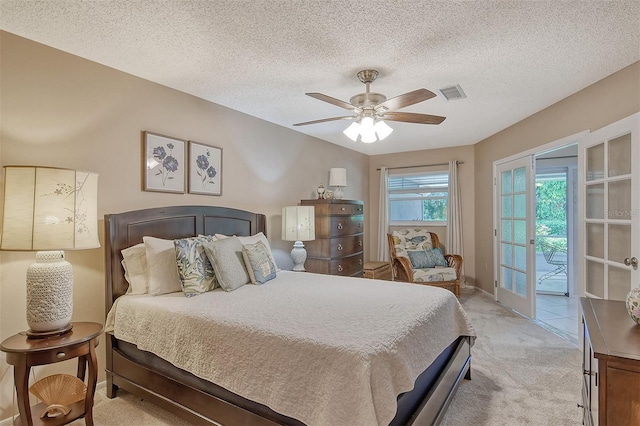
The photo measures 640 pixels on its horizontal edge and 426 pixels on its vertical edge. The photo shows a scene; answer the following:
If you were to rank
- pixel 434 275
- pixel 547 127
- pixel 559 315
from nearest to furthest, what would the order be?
pixel 547 127 → pixel 559 315 → pixel 434 275

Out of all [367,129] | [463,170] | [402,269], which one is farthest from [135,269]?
[463,170]

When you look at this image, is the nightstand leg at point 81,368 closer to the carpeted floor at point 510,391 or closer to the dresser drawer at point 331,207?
the carpeted floor at point 510,391

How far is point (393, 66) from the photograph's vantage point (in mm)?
2527

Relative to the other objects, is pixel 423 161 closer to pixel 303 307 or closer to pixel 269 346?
pixel 303 307

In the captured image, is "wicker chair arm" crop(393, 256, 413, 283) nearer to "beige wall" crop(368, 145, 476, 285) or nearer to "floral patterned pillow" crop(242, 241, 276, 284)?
"beige wall" crop(368, 145, 476, 285)

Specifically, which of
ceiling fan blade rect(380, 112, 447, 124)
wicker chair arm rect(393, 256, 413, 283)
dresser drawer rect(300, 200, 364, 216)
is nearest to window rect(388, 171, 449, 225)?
wicker chair arm rect(393, 256, 413, 283)

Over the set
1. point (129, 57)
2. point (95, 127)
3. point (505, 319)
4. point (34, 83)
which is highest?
point (129, 57)

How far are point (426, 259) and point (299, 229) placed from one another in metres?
2.20

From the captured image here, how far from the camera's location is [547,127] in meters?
3.63

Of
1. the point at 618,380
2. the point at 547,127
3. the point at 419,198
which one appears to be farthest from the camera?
the point at 419,198

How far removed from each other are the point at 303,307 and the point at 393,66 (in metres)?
1.90

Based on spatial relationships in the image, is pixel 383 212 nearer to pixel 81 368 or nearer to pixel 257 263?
pixel 257 263

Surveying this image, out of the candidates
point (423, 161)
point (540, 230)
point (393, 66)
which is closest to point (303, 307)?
point (393, 66)

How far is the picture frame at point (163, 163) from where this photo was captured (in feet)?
9.07
